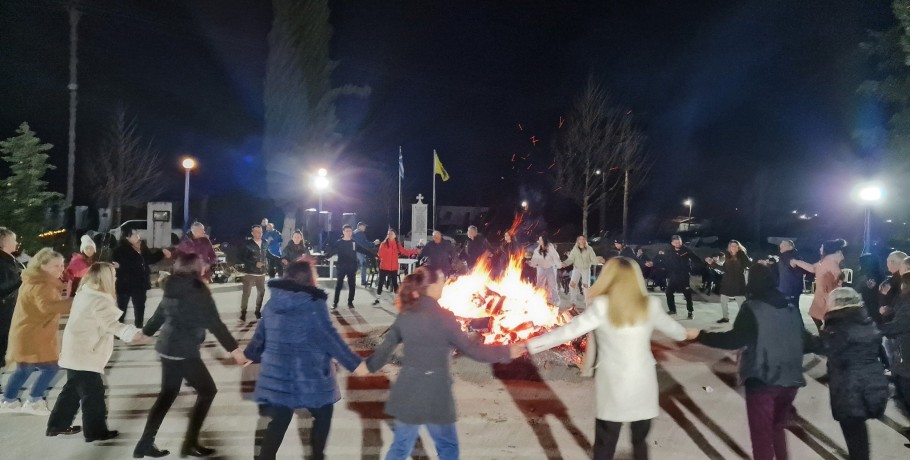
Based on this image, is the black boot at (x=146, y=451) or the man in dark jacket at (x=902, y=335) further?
the man in dark jacket at (x=902, y=335)

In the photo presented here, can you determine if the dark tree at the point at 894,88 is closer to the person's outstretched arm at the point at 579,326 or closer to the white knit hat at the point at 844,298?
the white knit hat at the point at 844,298

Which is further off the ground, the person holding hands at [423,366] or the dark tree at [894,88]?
the dark tree at [894,88]

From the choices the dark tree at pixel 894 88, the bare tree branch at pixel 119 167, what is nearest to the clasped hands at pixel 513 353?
the dark tree at pixel 894 88

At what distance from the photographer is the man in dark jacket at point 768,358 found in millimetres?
4496

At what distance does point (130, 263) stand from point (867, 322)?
33.1ft

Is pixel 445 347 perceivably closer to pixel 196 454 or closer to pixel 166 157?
pixel 196 454

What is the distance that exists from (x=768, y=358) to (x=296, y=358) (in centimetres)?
339

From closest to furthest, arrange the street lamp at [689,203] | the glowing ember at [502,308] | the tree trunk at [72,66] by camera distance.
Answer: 1. the glowing ember at [502,308]
2. the tree trunk at [72,66]
3. the street lamp at [689,203]

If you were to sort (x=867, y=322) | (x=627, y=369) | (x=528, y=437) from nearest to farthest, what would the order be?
(x=627, y=369)
(x=867, y=322)
(x=528, y=437)

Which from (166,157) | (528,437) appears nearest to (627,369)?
(528,437)

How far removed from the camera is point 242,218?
39.4 m

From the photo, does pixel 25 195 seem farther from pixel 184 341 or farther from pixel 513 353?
pixel 513 353

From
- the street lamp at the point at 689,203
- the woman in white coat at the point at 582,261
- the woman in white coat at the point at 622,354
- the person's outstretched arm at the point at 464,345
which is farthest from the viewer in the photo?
the street lamp at the point at 689,203

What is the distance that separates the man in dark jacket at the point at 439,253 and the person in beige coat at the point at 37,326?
26.7ft
